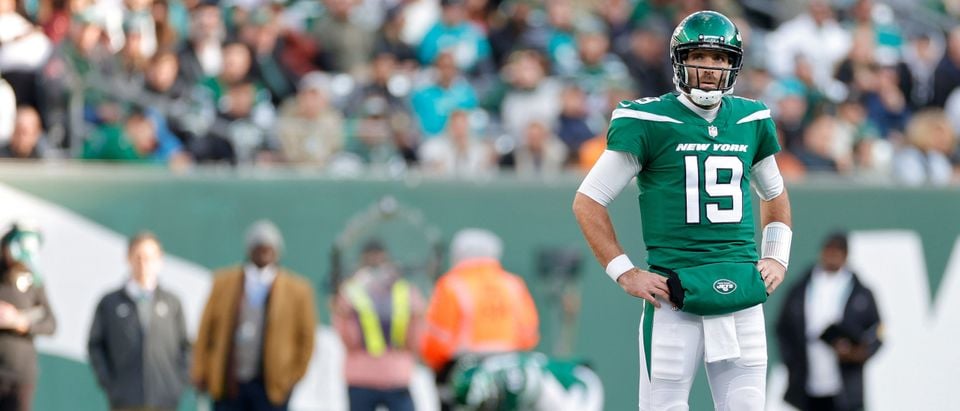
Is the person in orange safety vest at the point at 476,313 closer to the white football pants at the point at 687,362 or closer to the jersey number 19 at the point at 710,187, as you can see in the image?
the white football pants at the point at 687,362

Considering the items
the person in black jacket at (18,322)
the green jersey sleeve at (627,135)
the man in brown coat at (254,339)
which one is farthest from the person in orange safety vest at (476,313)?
the green jersey sleeve at (627,135)

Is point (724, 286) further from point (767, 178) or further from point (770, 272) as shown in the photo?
point (767, 178)

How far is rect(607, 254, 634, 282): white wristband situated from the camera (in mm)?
6184

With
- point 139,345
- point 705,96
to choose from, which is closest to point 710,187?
point 705,96

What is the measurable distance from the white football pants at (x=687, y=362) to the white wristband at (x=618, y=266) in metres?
0.19

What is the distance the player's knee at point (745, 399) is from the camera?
6145 mm

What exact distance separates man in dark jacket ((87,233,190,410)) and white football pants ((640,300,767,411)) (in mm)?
5746

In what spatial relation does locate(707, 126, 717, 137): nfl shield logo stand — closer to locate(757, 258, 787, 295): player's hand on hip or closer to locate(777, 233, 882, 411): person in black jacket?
locate(757, 258, 787, 295): player's hand on hip

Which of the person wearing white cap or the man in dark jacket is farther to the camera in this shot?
the man in dark jacket

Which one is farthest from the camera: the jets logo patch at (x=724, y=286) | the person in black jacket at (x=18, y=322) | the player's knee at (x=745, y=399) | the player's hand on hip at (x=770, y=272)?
the person in black jacket at (x=18, y=322)

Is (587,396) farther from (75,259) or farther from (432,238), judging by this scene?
(75,259)

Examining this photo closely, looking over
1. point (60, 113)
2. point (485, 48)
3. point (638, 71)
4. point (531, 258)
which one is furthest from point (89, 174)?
point (638, 71)

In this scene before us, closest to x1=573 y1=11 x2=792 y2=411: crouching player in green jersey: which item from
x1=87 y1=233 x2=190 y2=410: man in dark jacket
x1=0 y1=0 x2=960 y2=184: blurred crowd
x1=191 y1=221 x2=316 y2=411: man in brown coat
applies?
x1=191 y1=221 x2=316 y2=411: man in brown coat

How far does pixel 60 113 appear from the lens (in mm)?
12672
